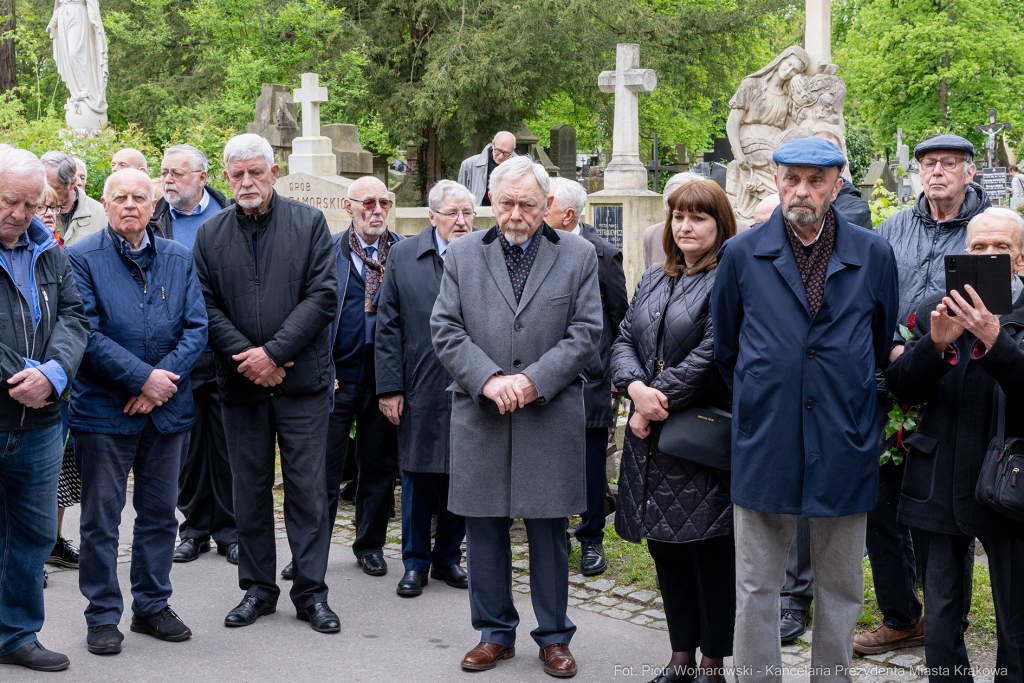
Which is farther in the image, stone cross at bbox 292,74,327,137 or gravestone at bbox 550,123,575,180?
gravestone at bbox 550,123,575,180

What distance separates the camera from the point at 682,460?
13.1ft

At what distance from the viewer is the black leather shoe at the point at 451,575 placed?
560cm

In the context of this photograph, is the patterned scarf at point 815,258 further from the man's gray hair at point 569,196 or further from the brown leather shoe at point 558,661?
the man's gray hair at point 569,196

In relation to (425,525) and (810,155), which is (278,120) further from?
(810,155)

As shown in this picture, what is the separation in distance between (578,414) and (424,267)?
1.50 metres

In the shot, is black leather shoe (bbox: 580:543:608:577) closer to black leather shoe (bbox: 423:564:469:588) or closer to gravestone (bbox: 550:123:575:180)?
black leather shoe (bbox: 423:564:469:588)

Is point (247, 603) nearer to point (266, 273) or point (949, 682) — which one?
point (266, 273)

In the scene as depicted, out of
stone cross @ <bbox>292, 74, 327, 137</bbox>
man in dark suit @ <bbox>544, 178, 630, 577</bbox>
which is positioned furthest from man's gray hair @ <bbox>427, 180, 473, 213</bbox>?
stone cross @ <bbox>292, 74, 327, 137</bbox>

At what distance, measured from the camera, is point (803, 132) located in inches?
519

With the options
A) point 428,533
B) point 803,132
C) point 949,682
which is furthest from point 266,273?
point 803,132

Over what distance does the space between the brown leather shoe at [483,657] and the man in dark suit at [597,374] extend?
1.28 meters

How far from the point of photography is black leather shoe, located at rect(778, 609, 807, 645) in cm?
466

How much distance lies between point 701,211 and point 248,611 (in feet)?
9.23

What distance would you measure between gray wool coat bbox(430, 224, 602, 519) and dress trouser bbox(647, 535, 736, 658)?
1.63 ft
